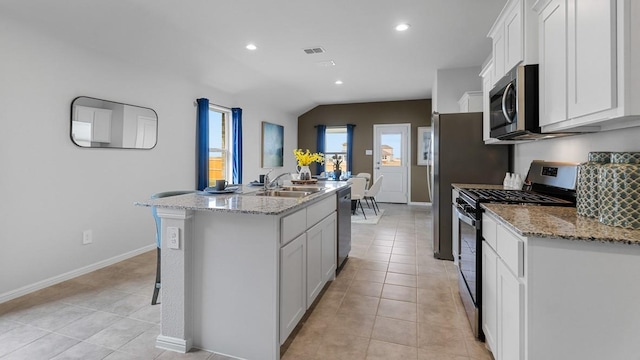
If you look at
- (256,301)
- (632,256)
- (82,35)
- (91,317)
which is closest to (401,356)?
(256,301)

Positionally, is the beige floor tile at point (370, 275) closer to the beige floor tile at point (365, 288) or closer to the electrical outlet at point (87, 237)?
the beige floor tile at point (365, 288)

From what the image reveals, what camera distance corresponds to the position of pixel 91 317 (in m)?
2.25

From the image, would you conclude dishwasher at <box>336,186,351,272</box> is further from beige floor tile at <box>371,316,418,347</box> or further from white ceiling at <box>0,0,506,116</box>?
white ceiling at <box>0,0,506,116</box>

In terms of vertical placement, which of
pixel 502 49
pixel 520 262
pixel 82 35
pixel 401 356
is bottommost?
pixel 401 356

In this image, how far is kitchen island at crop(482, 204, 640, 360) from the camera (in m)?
1.13

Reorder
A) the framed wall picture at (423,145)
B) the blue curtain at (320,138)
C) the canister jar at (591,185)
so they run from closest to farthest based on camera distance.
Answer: the canister jar at (591,185) < the framed wall picture at (423,145) < the blue curtain at (320,138)

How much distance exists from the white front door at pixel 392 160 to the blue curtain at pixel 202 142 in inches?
181

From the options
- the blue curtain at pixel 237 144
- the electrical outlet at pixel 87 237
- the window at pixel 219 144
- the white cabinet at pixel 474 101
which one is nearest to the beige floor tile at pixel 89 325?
the electrical outlet at pixel 87 237

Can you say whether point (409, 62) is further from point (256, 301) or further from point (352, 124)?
point (256, 301)

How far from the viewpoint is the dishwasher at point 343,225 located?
312 centimetres

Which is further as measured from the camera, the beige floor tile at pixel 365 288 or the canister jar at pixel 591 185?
the beige floor tile at pixel 365 288

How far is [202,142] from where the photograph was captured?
4707 millimetres

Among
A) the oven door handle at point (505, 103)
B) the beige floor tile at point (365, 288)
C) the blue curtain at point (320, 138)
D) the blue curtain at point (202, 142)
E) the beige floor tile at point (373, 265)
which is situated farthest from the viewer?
the blue curtain at point (320, 138)

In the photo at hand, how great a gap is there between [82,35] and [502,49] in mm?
3713
